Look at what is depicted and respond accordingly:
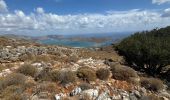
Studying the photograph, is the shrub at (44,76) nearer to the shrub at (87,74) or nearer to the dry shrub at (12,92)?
the shrub at (87,74)

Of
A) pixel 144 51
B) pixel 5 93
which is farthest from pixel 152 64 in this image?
pixel 5 93

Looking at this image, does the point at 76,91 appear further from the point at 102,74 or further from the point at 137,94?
the point at 137,94

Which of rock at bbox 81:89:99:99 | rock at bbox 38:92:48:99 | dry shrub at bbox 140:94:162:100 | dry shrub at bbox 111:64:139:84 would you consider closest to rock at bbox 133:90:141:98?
dry shrub at bbox 140:94:162:100

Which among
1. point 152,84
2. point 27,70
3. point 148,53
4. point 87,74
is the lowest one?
point 152,84

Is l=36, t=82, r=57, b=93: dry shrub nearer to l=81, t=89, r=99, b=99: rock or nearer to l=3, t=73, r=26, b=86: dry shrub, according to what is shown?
l=3, t=73, r=26, b=86: dry shrub

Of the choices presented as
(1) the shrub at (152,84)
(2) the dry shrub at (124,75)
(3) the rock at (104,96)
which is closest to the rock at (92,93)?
(3) the rock at (104,96)

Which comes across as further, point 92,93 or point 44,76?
point 44,76

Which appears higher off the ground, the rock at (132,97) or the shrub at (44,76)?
the shrub at (44,76)

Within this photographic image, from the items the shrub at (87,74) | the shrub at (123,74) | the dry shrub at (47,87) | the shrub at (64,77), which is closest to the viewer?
the dry shrub at (47,87)

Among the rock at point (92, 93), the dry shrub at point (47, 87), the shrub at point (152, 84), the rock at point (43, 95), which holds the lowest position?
the shrub at point (152, 84)

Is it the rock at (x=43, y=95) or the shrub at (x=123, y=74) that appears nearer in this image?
the rock at (x=43, y=95)

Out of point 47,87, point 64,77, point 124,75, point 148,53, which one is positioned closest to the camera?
point 47,87

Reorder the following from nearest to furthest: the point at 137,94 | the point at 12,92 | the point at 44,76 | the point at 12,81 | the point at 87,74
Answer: the point at 12,92 < the point at 12,81 < the point at 137,94 < the point at 44,76 < the point at 87,74

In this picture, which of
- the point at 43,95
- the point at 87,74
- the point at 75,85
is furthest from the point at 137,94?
the point at 43,95
